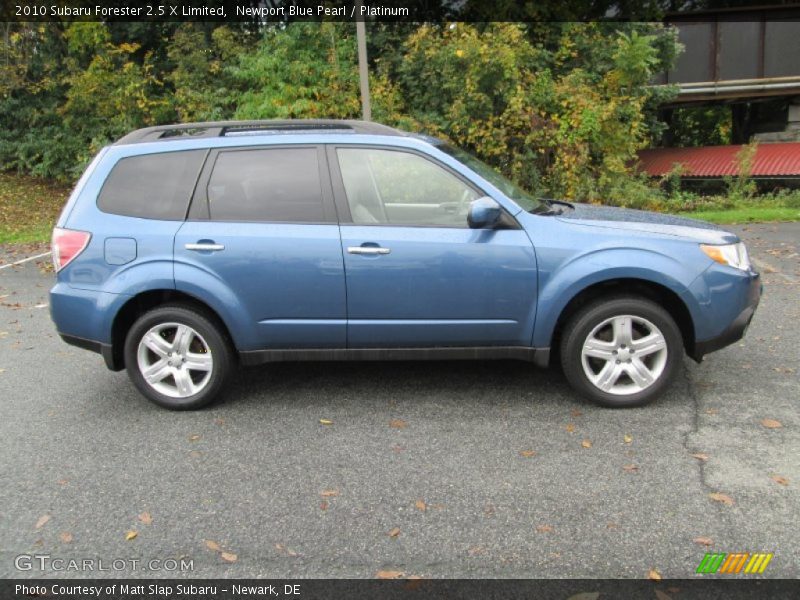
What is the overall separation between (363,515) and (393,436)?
0.91 m

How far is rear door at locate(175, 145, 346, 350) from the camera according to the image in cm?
446

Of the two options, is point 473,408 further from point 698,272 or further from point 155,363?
point 155,363

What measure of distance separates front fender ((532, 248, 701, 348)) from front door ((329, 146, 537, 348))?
15 centimetres

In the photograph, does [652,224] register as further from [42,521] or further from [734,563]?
[42,521]

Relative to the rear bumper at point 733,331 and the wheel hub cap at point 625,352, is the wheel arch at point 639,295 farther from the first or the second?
the wheel hub cap at point 625,352

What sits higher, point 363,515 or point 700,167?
point 700,167

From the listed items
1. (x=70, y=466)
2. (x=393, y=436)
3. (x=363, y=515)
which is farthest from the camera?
(x=393, y=436)

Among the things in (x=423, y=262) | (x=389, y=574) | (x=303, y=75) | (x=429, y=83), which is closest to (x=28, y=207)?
(x=303, y=75)

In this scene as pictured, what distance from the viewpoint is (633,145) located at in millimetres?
14258

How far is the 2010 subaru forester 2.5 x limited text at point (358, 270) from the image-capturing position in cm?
440

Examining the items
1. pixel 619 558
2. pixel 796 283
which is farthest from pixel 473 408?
pixel 796 283

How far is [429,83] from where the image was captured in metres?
14.7

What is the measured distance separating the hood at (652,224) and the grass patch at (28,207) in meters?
11.9

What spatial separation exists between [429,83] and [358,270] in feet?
36.7
